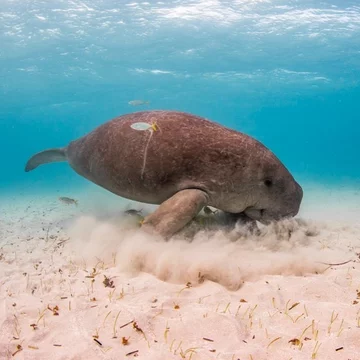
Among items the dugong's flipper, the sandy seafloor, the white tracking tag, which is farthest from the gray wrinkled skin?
the sandy seafloor

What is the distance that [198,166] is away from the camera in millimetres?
5574

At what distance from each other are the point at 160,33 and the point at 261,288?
91.1 ft

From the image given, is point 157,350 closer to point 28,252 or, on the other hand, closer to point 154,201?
point 154,201

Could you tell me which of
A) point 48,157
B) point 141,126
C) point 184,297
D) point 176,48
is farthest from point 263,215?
point 176,48

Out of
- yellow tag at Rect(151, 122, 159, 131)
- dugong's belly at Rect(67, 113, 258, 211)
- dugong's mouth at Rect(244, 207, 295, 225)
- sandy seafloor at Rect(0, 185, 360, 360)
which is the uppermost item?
yellow tag at Rect(151, 122, 159, 131)

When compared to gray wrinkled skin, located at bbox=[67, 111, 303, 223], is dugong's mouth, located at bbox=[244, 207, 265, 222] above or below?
below

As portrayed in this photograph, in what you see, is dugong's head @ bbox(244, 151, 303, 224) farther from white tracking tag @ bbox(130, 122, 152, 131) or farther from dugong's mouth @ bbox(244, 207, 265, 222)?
white tracking tag @ bbox(130, 122, 152, 131)

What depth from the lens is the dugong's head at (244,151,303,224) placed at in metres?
5.81

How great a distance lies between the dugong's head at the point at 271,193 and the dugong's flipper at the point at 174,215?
1172 millimetres

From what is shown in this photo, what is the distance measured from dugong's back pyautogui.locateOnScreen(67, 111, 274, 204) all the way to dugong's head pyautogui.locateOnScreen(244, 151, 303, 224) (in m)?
0.22

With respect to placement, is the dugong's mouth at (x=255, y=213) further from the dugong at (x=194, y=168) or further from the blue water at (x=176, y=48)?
the blue water at (x=176, y=48)

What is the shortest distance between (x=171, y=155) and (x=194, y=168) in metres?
0.45

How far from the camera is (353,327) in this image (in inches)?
115

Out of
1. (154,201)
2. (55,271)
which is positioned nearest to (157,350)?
(55,271)
